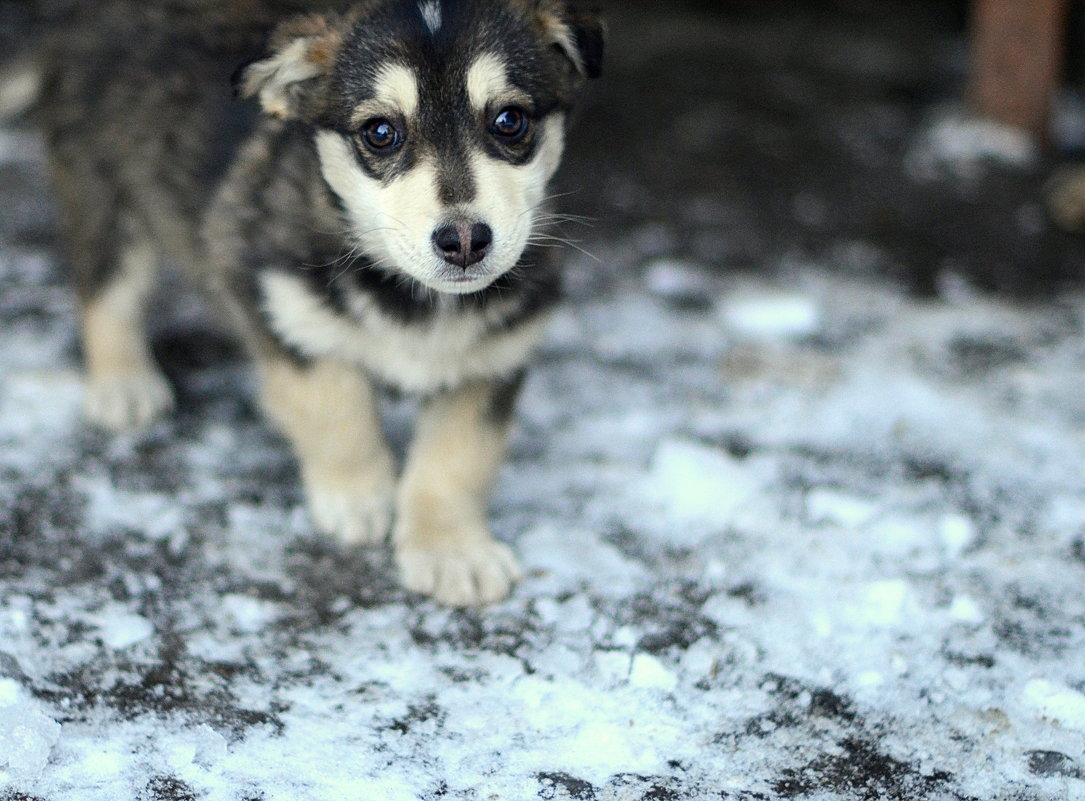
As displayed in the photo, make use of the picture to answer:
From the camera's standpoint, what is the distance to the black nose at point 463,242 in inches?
105

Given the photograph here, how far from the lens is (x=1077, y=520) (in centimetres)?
339

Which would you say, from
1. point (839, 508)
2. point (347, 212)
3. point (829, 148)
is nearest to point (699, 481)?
point (839, 508)

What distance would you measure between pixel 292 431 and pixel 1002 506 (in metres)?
2.04

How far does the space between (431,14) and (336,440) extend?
118cm

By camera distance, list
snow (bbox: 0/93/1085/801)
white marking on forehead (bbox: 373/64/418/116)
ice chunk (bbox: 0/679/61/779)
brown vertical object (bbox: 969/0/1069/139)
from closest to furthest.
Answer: ice chunk (bbox: 0/679/61/779)
snow (bbox: 0/93/1085/801)
white marking on forehead (bbox: 373/64/418/116)
brown vertical object (bbox: 969/0/1069/139)

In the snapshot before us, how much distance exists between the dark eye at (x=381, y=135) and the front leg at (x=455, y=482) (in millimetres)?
727

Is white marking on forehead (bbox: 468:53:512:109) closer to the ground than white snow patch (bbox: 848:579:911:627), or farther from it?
farther from it

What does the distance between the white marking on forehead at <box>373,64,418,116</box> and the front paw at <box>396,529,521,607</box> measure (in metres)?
1.14

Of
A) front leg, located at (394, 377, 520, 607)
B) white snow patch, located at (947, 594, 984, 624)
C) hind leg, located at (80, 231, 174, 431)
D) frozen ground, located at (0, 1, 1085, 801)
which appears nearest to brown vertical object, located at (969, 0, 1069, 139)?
frozen ground, located at (0, 1, 1085, 801)

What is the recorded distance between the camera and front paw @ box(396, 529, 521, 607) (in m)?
3.11

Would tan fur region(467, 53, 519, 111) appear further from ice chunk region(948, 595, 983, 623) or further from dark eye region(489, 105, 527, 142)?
ice chunk region(948, 595, 983, 623)

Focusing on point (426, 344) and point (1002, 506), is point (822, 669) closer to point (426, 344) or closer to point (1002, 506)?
point (1002, 506)

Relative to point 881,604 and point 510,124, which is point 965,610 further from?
point 510,124

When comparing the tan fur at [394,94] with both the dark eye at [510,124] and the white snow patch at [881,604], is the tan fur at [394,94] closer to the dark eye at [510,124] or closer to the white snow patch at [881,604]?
the dark eye at [510,124]
